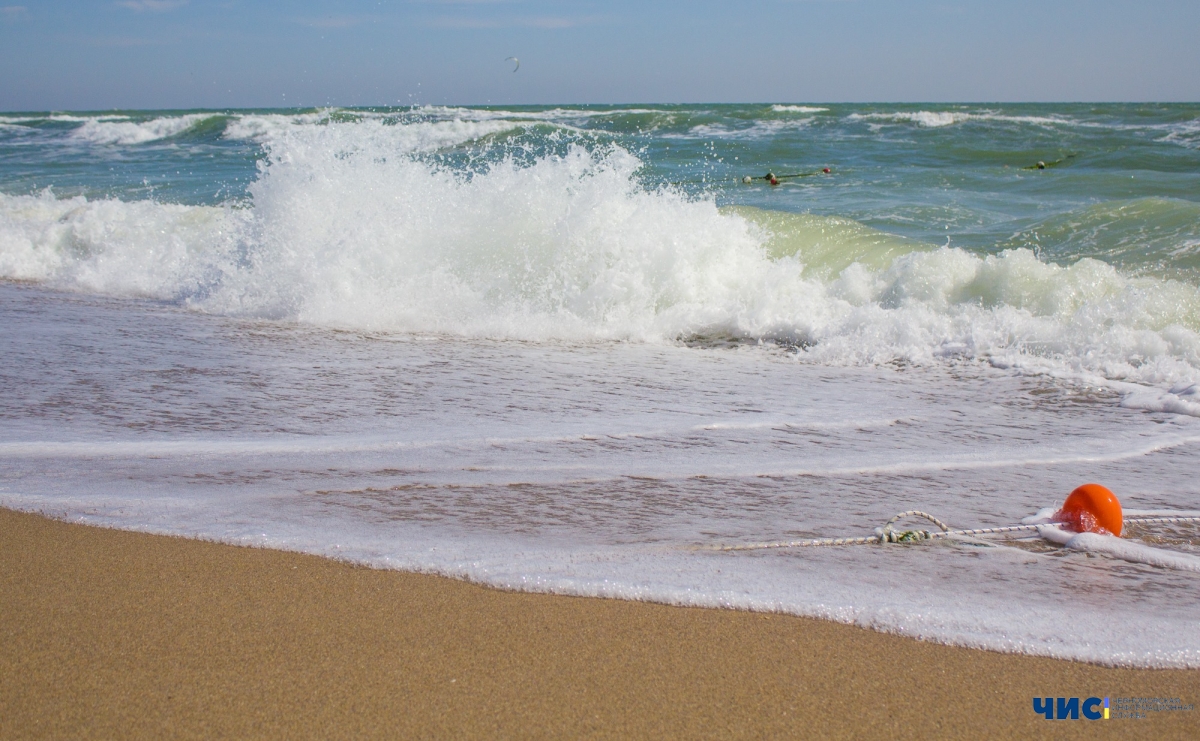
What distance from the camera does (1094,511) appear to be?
284 centimetres

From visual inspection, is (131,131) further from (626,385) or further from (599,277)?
(626,385)

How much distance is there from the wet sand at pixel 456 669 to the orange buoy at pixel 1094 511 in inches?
31.0

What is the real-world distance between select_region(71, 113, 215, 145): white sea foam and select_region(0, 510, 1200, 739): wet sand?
29025mm

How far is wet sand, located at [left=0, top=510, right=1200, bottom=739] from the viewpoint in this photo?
1.85 meters

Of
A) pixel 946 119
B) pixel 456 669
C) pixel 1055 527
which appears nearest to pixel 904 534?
pixel 1055 527

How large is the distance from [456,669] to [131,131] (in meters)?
32.2

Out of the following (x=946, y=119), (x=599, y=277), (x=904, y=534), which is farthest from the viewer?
(x=946, y=119)

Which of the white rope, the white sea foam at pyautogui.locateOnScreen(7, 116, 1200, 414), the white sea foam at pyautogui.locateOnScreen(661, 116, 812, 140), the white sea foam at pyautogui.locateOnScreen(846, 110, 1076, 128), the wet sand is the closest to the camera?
the wet sand

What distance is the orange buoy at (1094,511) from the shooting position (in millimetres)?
2840

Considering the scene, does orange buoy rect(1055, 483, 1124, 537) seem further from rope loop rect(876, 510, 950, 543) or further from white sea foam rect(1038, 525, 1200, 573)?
rope loop rect(876, 510, 950, 543)

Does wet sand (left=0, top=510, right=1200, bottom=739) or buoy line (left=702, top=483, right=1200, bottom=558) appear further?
buoy line (left=702, top=483, right=1200, bottom=558)

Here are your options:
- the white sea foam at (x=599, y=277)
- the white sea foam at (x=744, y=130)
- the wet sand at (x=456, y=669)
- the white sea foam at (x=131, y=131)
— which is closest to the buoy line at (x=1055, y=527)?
the wet sand at (x=456, y=669)

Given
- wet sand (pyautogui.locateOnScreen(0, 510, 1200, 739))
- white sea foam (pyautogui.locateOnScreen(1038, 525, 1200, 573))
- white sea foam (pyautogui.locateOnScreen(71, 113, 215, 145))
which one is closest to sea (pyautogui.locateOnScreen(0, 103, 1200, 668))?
white sea foam (pyautogui.locateOnScreen(1038, 525, 1200, 573))

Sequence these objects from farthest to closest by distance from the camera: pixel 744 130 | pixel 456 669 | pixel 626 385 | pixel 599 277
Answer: pixel 744 130 → pixel 599 277 → pixel 626 385 → pixel 456 669
